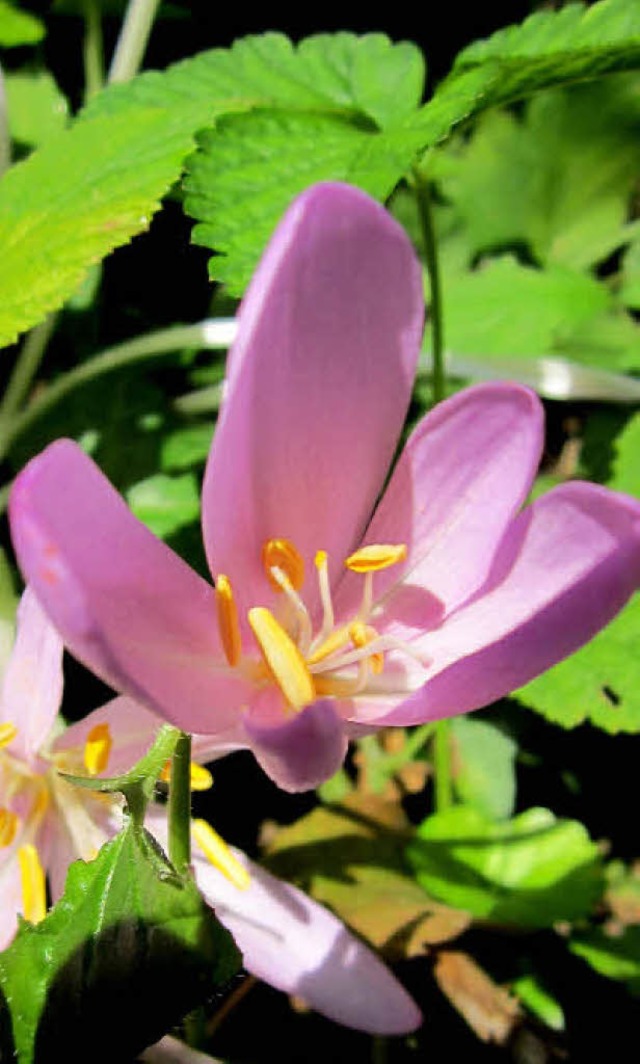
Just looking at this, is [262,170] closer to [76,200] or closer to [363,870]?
[76,200]

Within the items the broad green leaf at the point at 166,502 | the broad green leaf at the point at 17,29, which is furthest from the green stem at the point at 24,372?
the broad green leaf at the point at 17,29

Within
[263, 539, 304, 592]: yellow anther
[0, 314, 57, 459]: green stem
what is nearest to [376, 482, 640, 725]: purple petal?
[263, 539, 304, 592]: yellow anther

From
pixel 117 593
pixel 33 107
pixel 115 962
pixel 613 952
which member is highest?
pixel 33 107

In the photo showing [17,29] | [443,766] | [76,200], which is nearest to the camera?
[76,200]

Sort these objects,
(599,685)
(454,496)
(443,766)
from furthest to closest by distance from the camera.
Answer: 1. (443,766)
2. (599,685)
3. (454,496)

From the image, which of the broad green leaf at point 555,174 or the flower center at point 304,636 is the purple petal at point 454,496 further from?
the broad green leaf at point 555,174

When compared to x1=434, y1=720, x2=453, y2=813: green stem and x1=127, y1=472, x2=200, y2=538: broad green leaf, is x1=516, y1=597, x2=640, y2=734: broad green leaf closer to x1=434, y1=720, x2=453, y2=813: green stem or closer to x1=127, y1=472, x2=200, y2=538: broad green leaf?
x1=434, y1=720, x2=453, y2=813: green stem

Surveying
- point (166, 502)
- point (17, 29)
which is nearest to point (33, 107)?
point (17, 29)
